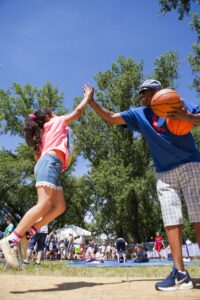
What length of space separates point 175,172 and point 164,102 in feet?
2.39

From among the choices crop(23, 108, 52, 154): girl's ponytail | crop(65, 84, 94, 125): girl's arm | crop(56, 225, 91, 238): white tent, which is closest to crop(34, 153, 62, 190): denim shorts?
crop(23, 108, 52, 154): girl's ponytail

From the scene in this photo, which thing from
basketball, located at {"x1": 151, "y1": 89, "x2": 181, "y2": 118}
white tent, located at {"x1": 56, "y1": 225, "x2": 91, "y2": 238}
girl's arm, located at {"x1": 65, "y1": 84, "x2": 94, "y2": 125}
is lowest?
basketball, located at {"x1": 151, "y1": 89, "x2": 181, "y2": 118}

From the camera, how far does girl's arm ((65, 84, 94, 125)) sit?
4.13m

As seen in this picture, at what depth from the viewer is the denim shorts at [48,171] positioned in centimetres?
367

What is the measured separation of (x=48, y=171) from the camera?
3691 millimetres

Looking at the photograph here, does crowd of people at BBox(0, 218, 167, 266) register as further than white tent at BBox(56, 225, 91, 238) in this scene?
No

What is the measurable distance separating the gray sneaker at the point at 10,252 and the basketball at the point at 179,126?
2.04 metres

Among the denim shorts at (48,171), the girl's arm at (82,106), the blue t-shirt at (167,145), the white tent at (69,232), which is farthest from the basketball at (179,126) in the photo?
the white tent at (69,232)

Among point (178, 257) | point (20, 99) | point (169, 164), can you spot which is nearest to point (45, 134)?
point (169, 164)

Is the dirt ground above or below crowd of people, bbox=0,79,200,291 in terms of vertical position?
below

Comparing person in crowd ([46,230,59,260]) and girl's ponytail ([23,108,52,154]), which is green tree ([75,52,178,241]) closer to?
person in crowd ([46,230,59,260])

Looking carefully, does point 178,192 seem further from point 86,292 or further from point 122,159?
point 122,159

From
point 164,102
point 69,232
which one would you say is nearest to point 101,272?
point 164,102

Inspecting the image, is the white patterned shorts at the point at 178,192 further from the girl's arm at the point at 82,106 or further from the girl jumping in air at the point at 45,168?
the girl's arm at the point at 82,106
